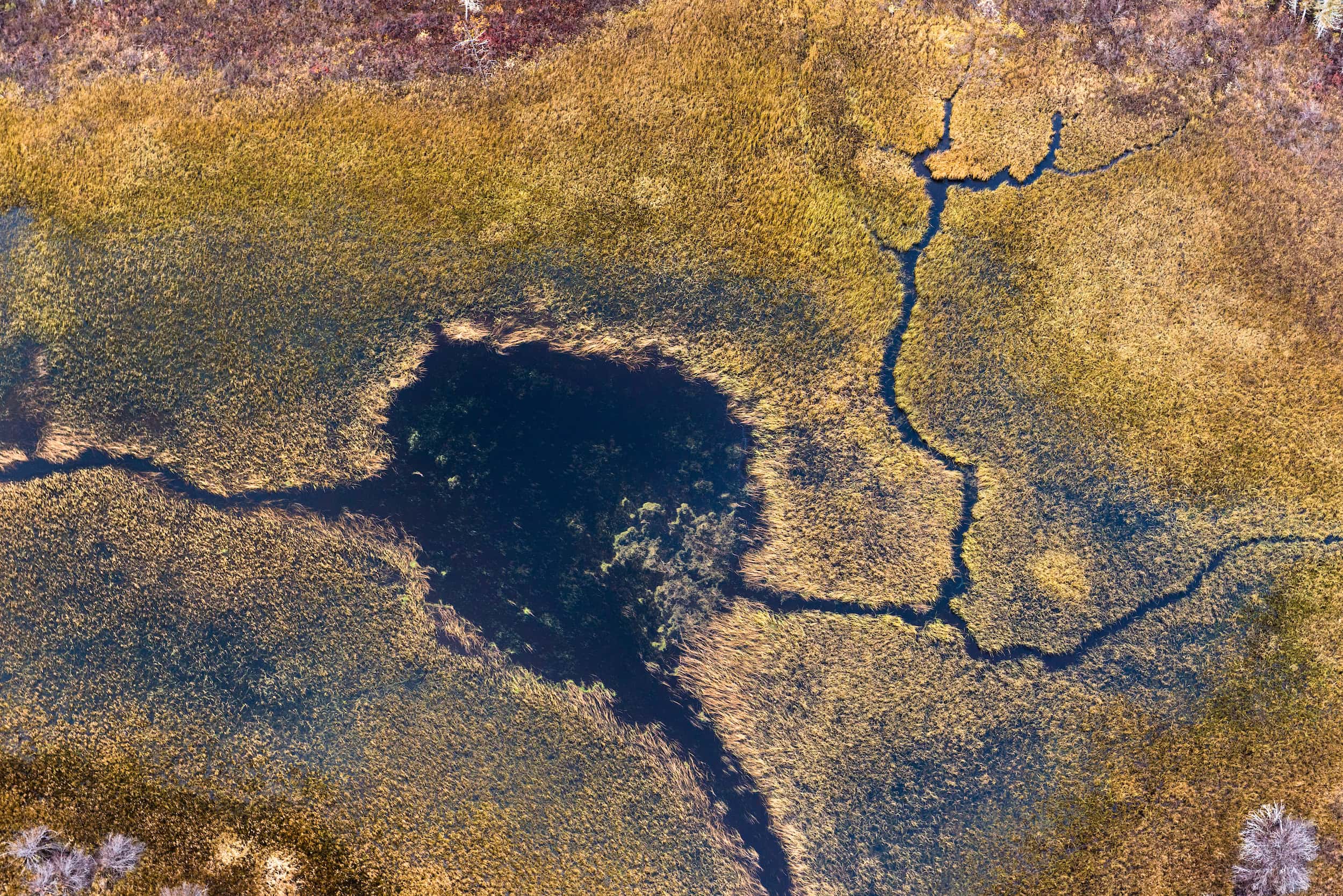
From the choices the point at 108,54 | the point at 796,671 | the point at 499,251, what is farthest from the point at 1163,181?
the point at 108,54

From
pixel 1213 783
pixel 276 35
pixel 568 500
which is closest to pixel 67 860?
pixel 568 500

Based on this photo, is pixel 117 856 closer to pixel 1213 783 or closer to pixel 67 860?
pixel 67 860

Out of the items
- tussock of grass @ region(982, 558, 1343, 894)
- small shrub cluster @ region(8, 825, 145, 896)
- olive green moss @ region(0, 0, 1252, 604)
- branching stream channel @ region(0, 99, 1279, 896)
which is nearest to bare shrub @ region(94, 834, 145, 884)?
small shrub cluster @ region(8, 825, 145, 896)

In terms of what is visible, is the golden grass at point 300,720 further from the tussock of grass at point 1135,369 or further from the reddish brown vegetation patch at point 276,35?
the reddish brown vegetation patch at point 276,35

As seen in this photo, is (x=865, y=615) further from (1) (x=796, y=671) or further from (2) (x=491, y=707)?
(2) (x=491, y=707)

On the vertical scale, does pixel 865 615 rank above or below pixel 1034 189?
below

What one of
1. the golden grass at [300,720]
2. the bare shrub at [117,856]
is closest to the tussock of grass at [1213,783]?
the golden grass at [300,720]
